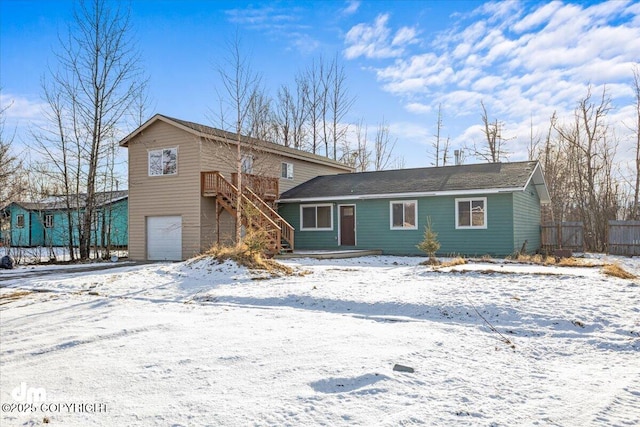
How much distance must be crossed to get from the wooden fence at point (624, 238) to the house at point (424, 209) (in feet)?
9.78

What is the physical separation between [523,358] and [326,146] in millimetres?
32049

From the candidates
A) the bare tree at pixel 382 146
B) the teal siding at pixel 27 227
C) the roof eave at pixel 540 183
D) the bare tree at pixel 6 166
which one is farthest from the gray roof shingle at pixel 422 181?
the teal siding at pixel 27 227

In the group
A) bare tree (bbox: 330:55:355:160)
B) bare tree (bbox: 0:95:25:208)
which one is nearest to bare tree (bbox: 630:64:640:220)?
bare tree (bbox: 330:55:355:160)

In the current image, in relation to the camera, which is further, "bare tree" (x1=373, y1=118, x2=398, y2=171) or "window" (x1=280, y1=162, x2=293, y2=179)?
"bare tree" (x1=373, y1=118, x2=398, y2=171)

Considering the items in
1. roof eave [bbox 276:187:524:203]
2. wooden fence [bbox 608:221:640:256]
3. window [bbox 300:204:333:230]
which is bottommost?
wooden fence [bbox 608:221:640:256]

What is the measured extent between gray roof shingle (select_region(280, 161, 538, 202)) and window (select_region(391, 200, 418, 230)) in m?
0.60

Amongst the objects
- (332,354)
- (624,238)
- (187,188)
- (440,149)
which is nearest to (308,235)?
(187,188)

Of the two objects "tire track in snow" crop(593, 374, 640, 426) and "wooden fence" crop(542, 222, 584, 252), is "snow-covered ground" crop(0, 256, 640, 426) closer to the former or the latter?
"tire track in snow" crop(593, 374, 640, 426)

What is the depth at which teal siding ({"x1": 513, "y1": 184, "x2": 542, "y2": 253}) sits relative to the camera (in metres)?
17.3

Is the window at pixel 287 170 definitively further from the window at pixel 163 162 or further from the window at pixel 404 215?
the window at pixel 404 215

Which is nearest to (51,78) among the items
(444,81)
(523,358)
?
(444,81)

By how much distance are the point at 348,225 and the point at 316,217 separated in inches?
65.0

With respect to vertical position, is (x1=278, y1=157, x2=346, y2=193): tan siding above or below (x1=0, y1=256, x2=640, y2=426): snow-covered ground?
above

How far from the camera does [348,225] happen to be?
20188 millimetres
